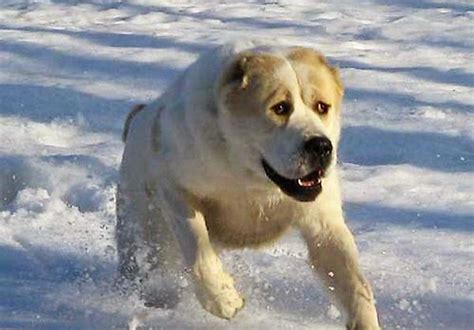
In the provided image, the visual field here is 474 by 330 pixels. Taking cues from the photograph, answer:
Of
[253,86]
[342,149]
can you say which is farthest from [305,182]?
[342,149]

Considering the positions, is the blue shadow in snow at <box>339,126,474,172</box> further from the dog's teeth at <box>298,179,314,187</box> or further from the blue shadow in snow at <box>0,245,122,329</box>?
the dog's teeth at <box>298,179,314,187</box>

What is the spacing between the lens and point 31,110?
7.54 metres

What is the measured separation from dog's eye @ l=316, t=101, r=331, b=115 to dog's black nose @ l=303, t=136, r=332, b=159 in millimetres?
207

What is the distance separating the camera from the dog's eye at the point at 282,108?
12.5ft

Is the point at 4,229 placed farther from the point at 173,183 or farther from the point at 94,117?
the point at 94,117

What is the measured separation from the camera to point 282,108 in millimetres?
3820

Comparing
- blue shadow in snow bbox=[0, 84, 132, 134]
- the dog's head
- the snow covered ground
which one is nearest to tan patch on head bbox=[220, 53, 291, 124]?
the dog's head

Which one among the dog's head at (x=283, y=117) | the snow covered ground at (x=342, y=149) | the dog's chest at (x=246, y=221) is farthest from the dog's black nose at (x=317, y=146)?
the snow covered ground at (x=342, y=149)

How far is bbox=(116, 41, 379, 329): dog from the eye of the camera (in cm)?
381

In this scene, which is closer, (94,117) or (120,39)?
(94,117)

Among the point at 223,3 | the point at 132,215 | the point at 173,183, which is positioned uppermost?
the point at 173,183

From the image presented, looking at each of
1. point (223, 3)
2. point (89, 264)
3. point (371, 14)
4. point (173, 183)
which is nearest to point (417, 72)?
point (371, 14)

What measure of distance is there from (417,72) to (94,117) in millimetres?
2415

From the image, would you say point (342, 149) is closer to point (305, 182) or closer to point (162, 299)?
point (162, 299)
